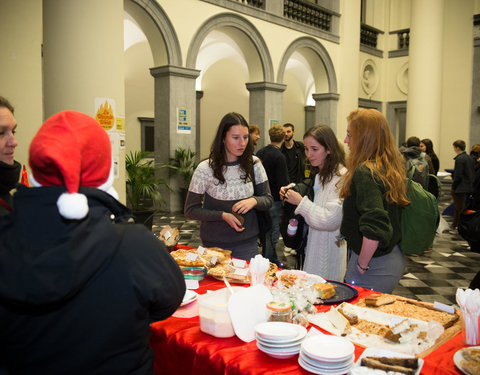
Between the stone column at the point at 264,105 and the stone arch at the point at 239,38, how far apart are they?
0.71 ft

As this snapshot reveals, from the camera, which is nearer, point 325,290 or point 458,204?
point 325,290

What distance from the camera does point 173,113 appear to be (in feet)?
30.5

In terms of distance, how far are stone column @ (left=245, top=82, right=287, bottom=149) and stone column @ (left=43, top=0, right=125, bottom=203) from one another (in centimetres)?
760

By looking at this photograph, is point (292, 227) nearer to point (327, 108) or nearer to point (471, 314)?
point (471, 314)

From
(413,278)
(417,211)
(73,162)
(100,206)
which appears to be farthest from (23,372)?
(413,278)

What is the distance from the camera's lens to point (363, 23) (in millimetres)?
15461

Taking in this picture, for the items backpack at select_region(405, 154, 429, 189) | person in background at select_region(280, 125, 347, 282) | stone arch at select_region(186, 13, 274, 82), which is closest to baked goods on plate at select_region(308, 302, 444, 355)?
person in background at select_region(280, 125, 347, 282)

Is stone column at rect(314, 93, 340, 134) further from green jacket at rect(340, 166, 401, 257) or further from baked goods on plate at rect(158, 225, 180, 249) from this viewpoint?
green jacket at rect(340, 166, 401, 257)

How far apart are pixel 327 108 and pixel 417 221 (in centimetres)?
1164

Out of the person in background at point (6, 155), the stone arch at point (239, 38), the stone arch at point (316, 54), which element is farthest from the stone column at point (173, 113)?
the person in background at point (6, 155)

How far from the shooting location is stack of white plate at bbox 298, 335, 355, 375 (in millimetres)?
1438

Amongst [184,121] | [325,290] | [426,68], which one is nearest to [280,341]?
[325,290]

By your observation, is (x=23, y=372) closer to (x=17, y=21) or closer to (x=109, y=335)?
(x=109, y=335)

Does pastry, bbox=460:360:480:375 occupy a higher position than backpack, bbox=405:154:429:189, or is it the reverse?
backpack, bbox=405:154:429:189
